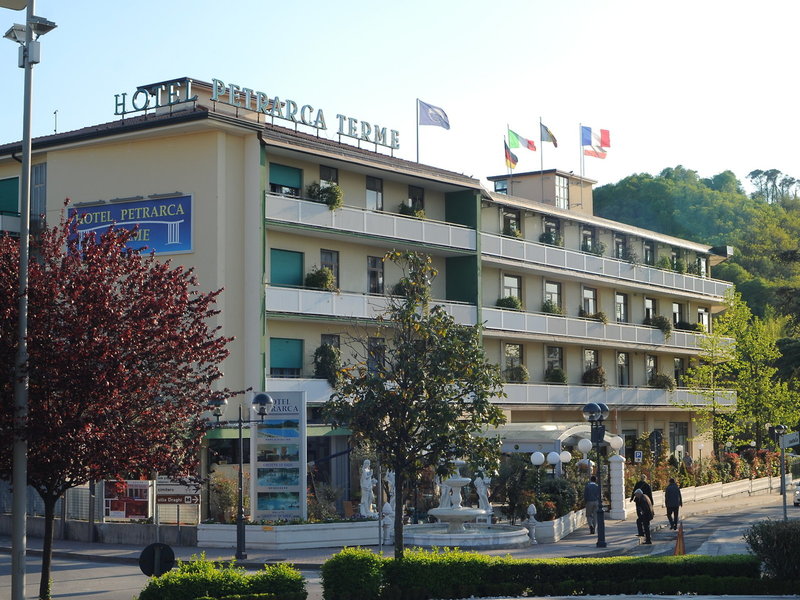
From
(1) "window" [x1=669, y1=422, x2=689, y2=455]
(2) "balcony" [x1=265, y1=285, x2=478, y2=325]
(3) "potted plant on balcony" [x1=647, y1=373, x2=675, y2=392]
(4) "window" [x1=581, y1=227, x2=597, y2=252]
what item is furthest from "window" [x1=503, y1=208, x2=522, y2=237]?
(1) "window" [x1=669, y1=422, x2=689, y2=455]

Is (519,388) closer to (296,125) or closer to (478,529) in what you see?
(296,125)

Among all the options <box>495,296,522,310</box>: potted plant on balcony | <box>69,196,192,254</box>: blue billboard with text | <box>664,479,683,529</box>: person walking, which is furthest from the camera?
<box>495,296,522,310</box>: potted plant on balcony

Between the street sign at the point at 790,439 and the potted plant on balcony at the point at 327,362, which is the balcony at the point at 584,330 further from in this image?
the street sign at the point at 790,439

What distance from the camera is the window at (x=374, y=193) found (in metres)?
43.6

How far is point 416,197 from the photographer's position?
45.9 meters

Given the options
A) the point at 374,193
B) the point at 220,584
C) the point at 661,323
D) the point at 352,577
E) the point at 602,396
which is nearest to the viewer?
the point at 220,584

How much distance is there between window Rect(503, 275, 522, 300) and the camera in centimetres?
5056

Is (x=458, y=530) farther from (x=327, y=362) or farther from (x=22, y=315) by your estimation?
(x=22, y=315)

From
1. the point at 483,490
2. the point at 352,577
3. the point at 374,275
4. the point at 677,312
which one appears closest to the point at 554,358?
the point at 374,275

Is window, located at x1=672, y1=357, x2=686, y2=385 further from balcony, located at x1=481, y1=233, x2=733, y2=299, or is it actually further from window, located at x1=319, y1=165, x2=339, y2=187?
window, located at x1=319, y1=165, x2=339, y2=187

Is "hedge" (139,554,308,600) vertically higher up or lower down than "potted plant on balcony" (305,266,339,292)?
lower down

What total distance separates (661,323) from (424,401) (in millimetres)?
41641

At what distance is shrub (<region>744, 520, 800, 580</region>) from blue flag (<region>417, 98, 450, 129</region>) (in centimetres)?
3135

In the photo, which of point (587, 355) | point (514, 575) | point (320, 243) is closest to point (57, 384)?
point (514, 575)
